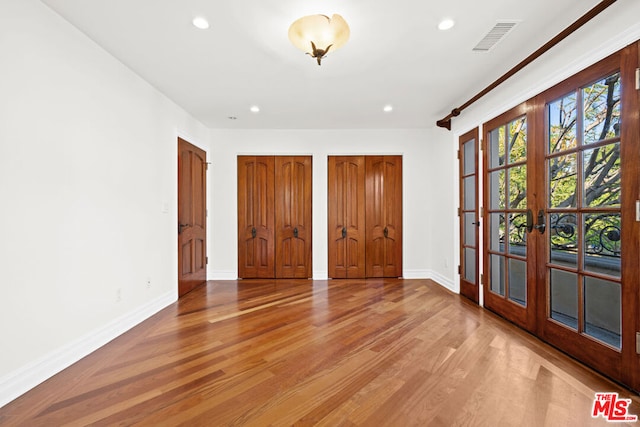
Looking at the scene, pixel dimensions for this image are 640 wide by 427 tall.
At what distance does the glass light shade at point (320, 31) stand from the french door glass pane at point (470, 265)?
291 cm

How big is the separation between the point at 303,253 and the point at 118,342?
2.81 metres

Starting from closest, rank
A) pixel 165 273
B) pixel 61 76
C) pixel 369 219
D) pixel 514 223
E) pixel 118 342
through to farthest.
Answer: pixel 61 76
pixel 118 342
pixel 514 223
pixel 165 273
pixel 369 219

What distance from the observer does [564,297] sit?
225 centimetres

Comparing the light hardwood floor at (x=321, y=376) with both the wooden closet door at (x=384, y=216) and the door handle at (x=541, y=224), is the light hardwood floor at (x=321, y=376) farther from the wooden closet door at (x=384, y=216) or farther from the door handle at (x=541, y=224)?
the wooden closet door at (x=384, y=216)

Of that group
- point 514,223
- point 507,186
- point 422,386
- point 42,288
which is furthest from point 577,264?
point 42,288

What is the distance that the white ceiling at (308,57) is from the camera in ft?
6.40

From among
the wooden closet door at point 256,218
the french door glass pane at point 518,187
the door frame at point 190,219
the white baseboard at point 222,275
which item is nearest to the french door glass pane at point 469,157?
the french door glass pane at point 518,187

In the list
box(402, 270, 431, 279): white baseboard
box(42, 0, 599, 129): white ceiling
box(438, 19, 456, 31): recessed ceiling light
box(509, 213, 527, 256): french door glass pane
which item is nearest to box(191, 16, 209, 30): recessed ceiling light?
box(42, 0, 599, 129): white ceiling

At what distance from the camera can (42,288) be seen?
186 centimetres

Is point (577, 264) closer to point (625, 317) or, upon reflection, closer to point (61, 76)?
point (625, 317)

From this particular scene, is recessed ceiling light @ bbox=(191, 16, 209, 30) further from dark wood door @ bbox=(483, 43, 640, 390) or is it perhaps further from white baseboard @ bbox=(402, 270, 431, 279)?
white baseboard @ bbox=(402, 270, 431, 279)

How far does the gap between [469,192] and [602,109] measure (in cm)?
176

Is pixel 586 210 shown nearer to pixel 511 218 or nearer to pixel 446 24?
pixel 511 218

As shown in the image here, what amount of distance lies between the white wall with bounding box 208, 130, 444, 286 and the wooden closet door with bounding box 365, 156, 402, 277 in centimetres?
12
